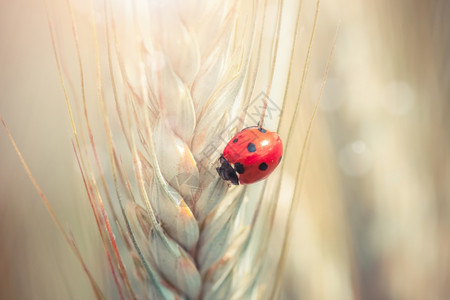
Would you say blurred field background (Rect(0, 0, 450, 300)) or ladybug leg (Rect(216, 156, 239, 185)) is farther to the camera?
blurred field background (Rect(0, 0, 450, 300))

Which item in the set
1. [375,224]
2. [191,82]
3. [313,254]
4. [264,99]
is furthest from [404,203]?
[191,82]

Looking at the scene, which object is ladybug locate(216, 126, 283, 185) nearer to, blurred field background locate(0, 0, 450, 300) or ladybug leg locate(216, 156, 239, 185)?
ladybug leg locate(216, 156, 239, 185)

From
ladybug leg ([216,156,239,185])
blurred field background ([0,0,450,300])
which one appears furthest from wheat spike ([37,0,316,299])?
blurred field background ([0,0,450,300])

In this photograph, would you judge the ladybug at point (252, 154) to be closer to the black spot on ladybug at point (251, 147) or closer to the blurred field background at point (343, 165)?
the black spot on ladybug at point (251, 147)

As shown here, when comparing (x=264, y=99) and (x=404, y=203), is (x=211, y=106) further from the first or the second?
(x=404, y=203)

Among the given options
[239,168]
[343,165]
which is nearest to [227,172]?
[239,168]

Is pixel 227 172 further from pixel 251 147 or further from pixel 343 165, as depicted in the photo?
pixel 343 165

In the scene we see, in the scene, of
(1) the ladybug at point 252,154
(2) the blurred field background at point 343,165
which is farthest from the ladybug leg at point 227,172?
(2) the blurred field background at point 343,165
